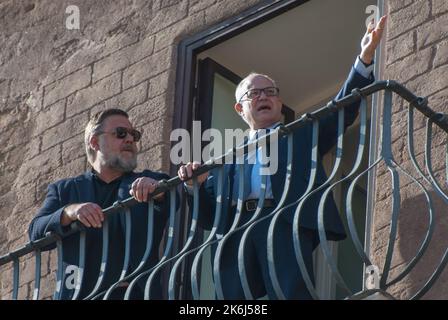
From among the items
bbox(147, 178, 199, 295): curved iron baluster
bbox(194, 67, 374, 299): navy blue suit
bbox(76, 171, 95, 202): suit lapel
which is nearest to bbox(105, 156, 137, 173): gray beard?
bbox(76, 171, 95, 202): suit lapel

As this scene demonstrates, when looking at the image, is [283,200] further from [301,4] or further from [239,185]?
[301,4]

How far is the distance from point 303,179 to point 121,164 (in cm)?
105

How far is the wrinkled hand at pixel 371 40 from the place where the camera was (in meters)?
7.72

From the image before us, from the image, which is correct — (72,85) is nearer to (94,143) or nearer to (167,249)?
(94,143)

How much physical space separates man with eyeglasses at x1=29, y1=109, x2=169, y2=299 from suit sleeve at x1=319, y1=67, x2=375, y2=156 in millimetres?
763

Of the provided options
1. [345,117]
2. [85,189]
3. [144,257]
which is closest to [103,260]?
[144,257]

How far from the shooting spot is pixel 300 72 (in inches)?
391

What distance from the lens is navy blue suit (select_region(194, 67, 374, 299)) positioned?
7.70 metres

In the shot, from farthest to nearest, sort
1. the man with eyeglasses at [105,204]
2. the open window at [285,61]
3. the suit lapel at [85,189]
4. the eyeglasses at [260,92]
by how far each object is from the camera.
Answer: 1. the open window at [285,61]
2. the suit lapel at [85,189]
3. the eyeglasses at [260,92]
4. the man with eyeglasses at [105,204]

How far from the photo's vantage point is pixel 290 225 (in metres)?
7.79

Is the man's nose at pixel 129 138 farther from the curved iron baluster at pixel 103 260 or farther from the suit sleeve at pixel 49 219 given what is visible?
the curved iron baluster at pixel 103 260

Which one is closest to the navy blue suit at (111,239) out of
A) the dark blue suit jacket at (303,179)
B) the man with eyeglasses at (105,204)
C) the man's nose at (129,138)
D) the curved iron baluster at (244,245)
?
the man with eyeglasses at (105,204)

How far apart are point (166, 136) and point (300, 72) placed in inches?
38.1
